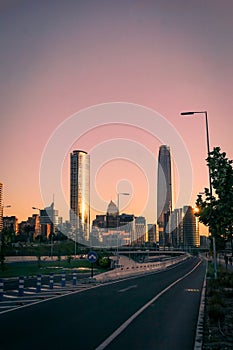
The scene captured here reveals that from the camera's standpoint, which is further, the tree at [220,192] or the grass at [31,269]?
the grass at [31,269]

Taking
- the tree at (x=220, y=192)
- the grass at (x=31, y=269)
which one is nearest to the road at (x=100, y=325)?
the tree at (x=220, y=192)

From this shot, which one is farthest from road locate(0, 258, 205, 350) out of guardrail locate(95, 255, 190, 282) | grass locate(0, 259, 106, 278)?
grass locate(0, 259, 106, 278)

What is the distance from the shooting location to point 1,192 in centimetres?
12531

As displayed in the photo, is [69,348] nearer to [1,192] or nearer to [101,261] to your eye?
[101,261]

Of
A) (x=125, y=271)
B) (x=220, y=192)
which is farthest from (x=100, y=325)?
(x=125, y=271)

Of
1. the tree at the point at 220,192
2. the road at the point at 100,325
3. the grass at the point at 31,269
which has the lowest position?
the grass at the point at 31,269

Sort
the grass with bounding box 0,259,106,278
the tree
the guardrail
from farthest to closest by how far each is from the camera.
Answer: the grass with bounding box 0,259,106,278, the guardrail, the tree

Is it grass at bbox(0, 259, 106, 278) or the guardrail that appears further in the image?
grass at bbox(0, 259, 106, 278)

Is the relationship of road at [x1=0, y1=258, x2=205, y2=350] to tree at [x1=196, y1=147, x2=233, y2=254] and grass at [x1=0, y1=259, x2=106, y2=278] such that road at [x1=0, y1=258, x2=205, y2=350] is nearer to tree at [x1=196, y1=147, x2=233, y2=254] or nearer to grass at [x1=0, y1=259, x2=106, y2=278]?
tree at [x1=196, y1=147, x2=233, y2=254]

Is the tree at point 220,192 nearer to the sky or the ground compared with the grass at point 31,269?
nearer to the sky

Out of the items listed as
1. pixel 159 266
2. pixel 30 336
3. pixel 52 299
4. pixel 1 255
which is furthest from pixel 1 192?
pixel 30 336

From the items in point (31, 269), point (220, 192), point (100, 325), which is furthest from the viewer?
point (31, 269)

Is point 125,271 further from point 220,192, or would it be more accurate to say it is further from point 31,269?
point 220,192

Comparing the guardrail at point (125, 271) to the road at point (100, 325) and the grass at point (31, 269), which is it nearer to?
the grass at point (31, 269)
